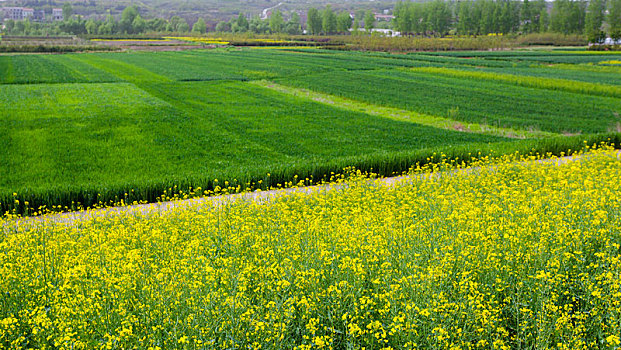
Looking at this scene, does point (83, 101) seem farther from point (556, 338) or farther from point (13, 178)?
point (556, 338)

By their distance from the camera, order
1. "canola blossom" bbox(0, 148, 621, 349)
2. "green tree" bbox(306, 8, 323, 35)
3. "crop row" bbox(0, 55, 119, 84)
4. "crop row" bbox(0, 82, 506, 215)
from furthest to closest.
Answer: "green tree" bbox(306, 8, 323, 35) → "crop row" bbox(0, 55, 119, 84) → "crop row" bbox(0, 82, 506, 215) → "canola blossom" bbox(0, 148, 621, 349)

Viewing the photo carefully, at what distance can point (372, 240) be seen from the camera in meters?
7.82

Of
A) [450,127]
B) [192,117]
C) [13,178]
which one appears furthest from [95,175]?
[450,127]

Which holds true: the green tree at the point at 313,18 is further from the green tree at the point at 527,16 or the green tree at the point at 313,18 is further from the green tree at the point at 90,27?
the green tree at the point at 90,27

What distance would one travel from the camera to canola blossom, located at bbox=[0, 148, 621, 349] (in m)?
5.71

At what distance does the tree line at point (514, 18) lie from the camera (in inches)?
5430

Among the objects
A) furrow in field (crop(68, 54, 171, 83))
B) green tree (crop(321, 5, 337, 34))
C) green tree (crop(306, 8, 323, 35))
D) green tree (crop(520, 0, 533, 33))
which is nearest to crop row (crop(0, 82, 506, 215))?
furrow in field (crop(68, 54, 171, 83))

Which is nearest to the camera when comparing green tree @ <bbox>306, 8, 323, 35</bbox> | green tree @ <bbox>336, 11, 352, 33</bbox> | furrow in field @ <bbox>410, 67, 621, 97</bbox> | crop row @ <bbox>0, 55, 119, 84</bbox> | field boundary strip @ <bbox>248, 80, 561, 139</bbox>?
field boundary strip @ <bbox>248, 80, 561, 139</bbox>

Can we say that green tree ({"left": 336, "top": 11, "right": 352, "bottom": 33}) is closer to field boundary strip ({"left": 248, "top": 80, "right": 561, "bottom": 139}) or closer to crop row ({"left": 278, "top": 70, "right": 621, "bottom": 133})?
crop row ({"left": 278, "top": 70, "right": 621, "bottom": 133})

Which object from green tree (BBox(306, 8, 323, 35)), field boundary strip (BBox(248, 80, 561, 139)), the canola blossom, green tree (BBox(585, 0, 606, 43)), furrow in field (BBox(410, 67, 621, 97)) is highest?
green tree (BBox(306, 8, 323, 35))

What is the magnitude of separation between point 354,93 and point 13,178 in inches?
1079

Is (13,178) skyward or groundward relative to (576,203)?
groundward

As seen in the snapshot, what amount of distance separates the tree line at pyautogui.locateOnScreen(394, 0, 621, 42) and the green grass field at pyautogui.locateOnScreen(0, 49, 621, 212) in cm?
10391

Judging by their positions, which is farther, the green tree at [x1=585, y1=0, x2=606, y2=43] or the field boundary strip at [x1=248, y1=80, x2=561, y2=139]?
the green tree at [x1=585, y1=0, x2=606, y2=43]
